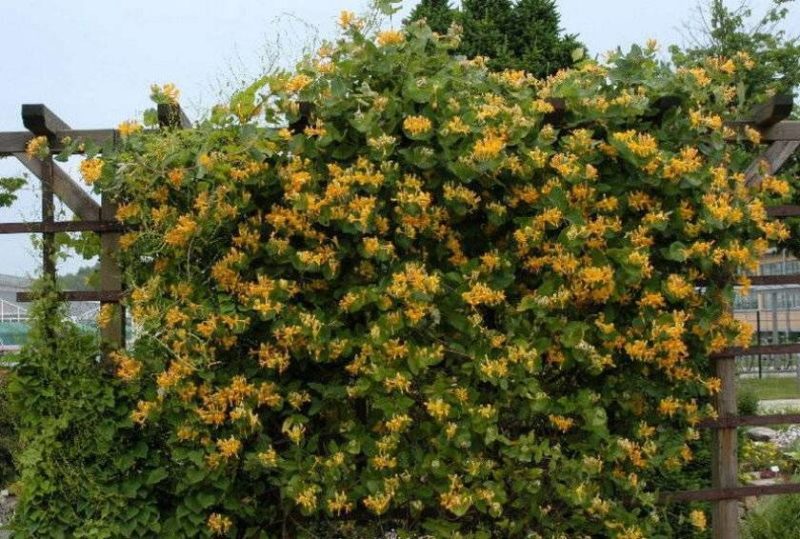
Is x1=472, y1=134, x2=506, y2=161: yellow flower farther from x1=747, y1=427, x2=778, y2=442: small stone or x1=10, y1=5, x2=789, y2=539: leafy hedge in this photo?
x1=747, y1=427, x2=778, y2=442: small stone

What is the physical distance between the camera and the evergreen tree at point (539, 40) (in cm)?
848

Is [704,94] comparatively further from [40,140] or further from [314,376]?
[40,140]

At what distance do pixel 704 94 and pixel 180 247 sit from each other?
1975 mm

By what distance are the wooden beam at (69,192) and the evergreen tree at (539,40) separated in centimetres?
530

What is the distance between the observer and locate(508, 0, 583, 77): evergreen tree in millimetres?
8484

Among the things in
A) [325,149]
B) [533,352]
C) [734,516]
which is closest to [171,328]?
[325,149]

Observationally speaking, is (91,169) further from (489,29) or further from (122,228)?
(489,29)

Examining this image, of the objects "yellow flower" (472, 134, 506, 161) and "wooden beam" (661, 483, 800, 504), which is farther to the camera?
"wooden beam" (661, 483, 800, 504)

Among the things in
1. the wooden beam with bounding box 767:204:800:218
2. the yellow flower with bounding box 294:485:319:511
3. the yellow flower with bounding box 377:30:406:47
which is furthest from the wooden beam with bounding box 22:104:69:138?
the wooden beam with bounding box 767:204:800:218

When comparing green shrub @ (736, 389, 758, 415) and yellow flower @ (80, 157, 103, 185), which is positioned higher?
yellow flower @ (80, 157, 103, 185)

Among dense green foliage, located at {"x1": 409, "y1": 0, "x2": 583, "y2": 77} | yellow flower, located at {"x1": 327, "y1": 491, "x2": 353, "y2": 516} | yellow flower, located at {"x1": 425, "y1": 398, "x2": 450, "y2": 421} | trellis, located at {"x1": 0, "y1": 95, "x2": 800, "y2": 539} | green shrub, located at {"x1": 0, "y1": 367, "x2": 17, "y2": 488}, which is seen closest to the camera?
yellow flower, located at {"x1": 425, "y1": 398, "x2": 450, "y2": 421}

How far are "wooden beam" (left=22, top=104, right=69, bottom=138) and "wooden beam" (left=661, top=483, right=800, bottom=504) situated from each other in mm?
2774

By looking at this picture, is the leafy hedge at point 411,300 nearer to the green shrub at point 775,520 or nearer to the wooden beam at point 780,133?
the wooden beam at point 780,133

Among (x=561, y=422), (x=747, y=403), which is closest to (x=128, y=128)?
(x=561, y=422)
